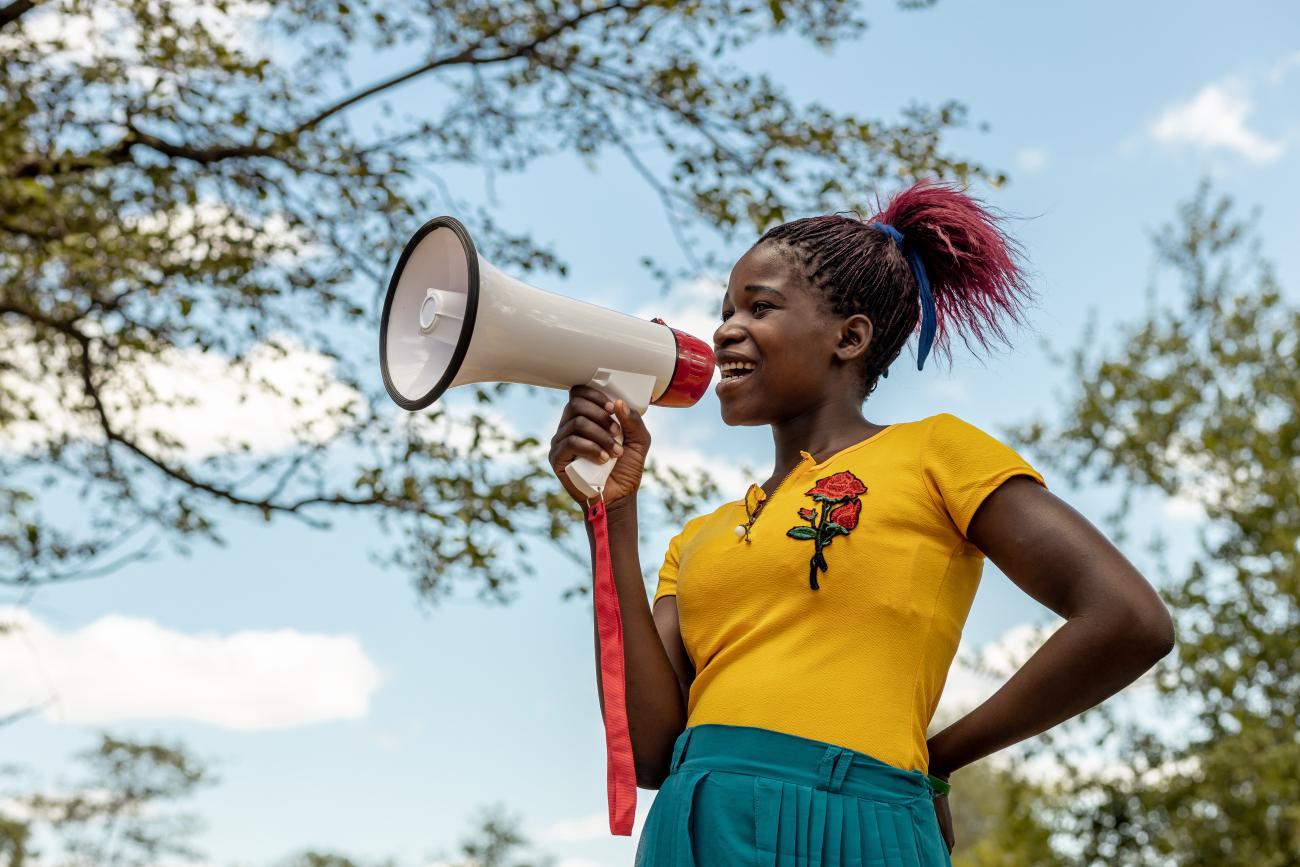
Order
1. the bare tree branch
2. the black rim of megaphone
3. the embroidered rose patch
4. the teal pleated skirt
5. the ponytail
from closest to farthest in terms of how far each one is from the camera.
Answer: the teal pleated skirt, the embroidered rose patch, the black rim of megaphone, the ponytail, the bare tree branch

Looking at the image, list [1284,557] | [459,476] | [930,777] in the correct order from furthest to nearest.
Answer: [1284,557] < [459,476] < [930,777]

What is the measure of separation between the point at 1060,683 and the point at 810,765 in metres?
0.33

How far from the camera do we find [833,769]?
61.2 inches

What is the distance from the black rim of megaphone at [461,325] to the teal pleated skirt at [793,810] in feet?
2.04

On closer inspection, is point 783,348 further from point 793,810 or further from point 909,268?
Result: point 793,810

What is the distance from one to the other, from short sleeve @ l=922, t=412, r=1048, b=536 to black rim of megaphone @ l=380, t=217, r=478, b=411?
65 centimetres

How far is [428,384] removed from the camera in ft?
6.17

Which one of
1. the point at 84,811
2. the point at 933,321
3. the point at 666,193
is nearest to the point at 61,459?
the point at 666,193

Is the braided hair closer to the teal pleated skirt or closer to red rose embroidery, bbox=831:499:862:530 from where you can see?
red rose embroidery, bbox=831:499:862:530

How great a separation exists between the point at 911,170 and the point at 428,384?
128 inches

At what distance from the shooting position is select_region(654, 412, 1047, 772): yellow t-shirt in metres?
1.60

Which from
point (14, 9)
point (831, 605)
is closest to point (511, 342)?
point (831, 605)

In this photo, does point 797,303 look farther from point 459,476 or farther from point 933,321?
point 459,476

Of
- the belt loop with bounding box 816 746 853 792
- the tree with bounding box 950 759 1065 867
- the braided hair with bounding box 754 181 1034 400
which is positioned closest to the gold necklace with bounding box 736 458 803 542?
the braided hair with bounding box 754 181 1034 400
